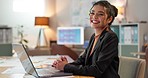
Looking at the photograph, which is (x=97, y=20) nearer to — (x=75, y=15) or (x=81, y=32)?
(x=81, y=32)

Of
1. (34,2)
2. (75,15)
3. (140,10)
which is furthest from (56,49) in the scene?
(34,2)

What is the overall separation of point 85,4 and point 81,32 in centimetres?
68

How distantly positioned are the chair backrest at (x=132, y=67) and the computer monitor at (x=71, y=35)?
395cm

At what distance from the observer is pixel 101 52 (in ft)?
4.50

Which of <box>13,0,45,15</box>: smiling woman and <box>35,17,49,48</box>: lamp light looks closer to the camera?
<box>35,17,49,48</box>: lamp light

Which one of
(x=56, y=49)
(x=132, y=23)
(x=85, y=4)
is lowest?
(x=56, y=49)

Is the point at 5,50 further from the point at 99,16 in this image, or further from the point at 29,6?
the point at 29,6

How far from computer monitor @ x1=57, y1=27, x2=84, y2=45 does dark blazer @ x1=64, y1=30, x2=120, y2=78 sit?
424 centimetres

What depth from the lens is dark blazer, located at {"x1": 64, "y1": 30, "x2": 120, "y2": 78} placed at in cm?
131

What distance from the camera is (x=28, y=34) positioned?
7.07m

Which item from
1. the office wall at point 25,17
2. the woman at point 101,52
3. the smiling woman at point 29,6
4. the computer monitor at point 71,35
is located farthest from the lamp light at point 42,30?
the woman at point 101,52

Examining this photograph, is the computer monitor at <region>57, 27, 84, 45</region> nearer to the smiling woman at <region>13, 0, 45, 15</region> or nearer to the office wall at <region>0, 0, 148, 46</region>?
the office wall at <region>0, 0, 148, 46</region>

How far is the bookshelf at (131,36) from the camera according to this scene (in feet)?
13.9

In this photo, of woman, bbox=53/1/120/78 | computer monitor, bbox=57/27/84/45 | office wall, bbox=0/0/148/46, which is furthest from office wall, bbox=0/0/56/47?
woman, bbox=53/1/120/78
